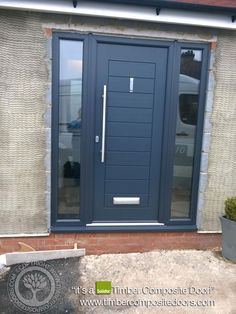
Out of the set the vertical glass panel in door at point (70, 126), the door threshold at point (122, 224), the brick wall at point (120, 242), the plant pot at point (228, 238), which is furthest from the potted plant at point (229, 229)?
the vertical glass panel in door at point (70, 126)

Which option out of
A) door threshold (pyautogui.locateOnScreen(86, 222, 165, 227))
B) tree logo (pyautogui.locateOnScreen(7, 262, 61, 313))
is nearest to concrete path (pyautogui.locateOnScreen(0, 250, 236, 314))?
tree logo (pyautogui.locateOnScreen(7, 262, 61, 313))

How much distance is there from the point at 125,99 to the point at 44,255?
1.90 m

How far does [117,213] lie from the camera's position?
3.79m

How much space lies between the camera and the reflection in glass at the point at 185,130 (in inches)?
145

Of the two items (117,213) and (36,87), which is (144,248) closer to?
(117,213)

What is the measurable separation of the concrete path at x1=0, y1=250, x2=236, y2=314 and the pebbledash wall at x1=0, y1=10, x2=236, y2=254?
21cm

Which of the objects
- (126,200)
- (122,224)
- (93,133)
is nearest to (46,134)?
(93,133)

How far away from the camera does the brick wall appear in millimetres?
3635

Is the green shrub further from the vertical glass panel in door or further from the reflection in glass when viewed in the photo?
the vertical glass panel in door

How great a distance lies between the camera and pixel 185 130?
3787mm

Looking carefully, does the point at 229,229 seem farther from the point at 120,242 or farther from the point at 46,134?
the point at 46,134

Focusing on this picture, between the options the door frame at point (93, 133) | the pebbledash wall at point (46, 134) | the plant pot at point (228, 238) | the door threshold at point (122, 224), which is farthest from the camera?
the door threshold at point (122, 224)

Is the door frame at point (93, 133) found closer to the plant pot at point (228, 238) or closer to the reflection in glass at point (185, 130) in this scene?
the reflection in glass at point (185, 130)

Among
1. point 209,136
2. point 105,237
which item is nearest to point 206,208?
point 209,136
